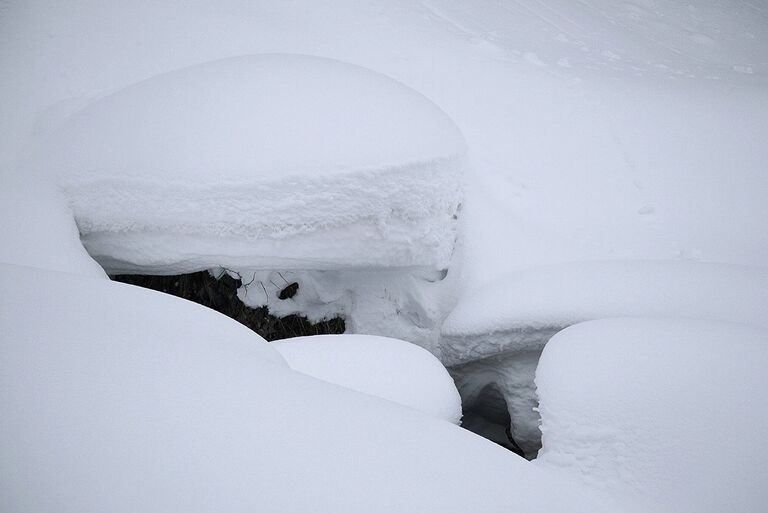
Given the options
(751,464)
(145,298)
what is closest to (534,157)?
(751,464)

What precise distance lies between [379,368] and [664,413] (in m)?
0.55

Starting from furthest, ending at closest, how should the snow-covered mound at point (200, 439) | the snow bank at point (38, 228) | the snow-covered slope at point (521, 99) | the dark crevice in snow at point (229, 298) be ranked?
the dark crevice in snow at point (229, 298)
the snow-covered slope at point (521, 99)
the snow bank at point (38, 228)
the snow-covered mound at point (200, 439)

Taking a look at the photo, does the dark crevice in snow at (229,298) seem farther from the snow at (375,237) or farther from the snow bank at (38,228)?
the snow bank at (38,228)

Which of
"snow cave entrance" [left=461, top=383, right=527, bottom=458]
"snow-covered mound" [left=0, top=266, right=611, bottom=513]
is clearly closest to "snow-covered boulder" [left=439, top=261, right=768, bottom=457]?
"snow cave entrance" [left=461, top=383, right=527, bottom=458]

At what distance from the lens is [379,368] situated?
1303 mm

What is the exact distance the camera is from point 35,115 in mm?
1848

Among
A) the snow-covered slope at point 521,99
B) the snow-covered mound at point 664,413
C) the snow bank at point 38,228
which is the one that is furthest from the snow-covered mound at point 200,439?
the snow-covered slope at point 521,99

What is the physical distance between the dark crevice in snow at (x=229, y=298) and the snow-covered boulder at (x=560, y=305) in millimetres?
466

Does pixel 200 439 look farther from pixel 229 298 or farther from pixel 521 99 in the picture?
pixel 521 99

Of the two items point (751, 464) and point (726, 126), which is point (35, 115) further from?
point (726, 126)

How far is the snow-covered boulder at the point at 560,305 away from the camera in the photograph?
154 cm

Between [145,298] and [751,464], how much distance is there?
1.02m

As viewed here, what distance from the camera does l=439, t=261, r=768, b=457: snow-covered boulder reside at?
1.54 meters

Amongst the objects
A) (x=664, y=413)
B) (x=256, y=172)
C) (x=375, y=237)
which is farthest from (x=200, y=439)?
(x=375, y=237)
